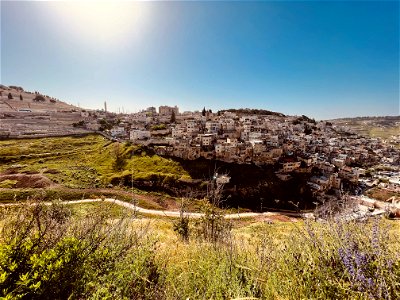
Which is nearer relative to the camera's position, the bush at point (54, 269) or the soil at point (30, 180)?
the bush at point (54, 269)

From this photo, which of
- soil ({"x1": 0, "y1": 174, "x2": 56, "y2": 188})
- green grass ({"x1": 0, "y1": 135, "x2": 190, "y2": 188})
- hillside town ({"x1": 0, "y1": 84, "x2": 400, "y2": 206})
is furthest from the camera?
hillside town ({"x1": 0, "y1": 84, "x2": 400, "y2": 206})

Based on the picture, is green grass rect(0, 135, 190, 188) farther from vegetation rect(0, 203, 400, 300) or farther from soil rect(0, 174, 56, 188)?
vegetation rect(0, 203, 400, 300)

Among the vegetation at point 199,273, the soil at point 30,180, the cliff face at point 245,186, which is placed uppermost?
the vegetation at point 199,273

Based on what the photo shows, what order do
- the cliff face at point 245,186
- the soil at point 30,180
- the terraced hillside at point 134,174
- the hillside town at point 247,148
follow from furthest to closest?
the hillside town at point 247,148 → the cliff face at point 245,186 → the terraced hillside at point 134,174 → the soil at point 30,180

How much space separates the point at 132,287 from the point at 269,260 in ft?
6.74

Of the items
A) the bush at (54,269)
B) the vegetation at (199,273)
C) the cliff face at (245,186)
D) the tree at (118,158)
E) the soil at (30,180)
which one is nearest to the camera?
the bush at (54,269)

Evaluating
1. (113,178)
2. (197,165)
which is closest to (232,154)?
(197,165)

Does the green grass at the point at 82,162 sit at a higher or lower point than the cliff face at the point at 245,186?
higher

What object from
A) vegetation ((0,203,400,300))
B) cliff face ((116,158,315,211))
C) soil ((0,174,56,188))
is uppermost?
vegetation ((0,203,400,300))

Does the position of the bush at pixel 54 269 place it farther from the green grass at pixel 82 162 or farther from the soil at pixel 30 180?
the soil at pixel 30 180

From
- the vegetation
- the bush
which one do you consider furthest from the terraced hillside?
the bush

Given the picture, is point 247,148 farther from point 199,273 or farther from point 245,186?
point 199,273

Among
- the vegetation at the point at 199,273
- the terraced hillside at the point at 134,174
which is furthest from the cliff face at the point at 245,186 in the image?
the vegetation at the point at 199,273

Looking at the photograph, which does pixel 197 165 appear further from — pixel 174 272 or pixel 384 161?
pixel 384 161
